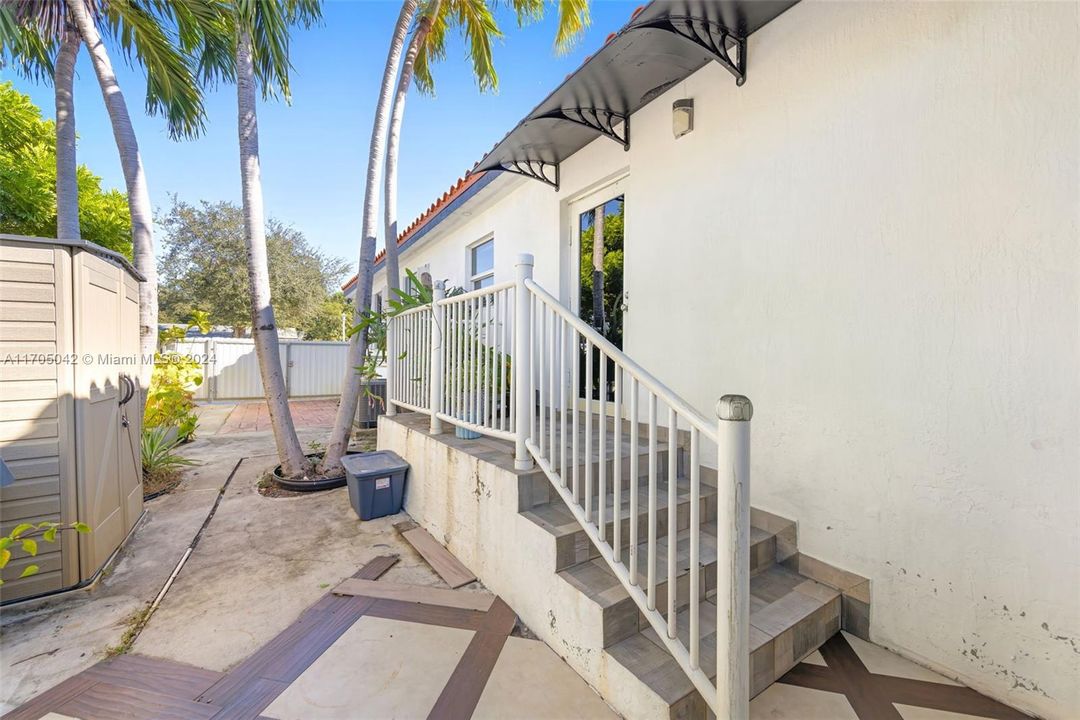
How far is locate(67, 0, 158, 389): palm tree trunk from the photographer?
4391mm

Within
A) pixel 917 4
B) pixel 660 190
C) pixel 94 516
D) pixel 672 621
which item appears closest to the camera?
pixel 672 621

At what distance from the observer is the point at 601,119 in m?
3.40

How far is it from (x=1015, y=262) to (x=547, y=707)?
Answer: 8.22 ft

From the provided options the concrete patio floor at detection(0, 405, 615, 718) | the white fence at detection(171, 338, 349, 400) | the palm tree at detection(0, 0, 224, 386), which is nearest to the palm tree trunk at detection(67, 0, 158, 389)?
the palm tree at detection(0, 0, 224, 386)

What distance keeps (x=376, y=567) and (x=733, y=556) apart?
2279 millimetres

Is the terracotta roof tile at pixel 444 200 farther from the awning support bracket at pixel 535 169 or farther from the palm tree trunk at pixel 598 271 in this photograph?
the palm tree trunk at pixel 598 271

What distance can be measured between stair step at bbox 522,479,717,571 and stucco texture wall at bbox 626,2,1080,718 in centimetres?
39

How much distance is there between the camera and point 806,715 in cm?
A: 156

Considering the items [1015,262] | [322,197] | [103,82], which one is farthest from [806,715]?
[322,197]

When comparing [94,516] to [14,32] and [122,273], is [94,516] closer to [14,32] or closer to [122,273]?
[122,273]

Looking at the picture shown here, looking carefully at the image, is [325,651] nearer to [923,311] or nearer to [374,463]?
[374,463]

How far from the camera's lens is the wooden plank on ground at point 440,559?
2.54 m

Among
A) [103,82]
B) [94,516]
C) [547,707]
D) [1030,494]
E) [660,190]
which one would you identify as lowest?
[547,707]

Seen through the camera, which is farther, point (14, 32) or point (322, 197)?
point (322, 197)
